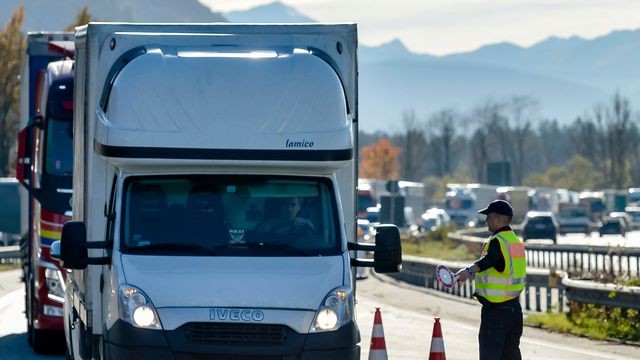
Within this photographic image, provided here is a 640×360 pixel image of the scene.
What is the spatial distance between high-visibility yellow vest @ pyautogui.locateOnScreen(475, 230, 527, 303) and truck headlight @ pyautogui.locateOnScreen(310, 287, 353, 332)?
5.36ft

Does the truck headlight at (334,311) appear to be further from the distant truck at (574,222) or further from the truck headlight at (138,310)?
the distant truck at (574,222)

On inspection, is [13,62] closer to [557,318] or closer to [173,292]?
[557,318]

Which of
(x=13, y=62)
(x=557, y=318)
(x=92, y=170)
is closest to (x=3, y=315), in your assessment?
(x=557, y=318)

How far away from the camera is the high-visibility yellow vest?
1191cm

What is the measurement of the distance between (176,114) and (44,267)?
6138 mm

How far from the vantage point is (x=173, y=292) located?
10586 mm

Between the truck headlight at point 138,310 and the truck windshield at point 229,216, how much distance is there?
20.3 inches

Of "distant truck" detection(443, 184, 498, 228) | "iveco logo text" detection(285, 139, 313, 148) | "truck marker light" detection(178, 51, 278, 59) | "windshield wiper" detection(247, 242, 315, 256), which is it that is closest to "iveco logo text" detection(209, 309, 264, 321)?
"windshield wiper" detection(247, 242, 315, 256)

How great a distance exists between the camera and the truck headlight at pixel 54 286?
16641 millimetres

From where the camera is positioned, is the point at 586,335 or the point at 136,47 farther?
the point at 586,335

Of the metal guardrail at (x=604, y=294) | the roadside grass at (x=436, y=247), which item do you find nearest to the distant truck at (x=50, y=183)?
the metal guardrail at (x=604, y=294)

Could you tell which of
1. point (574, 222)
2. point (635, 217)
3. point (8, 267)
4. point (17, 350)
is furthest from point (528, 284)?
point (635, 217)

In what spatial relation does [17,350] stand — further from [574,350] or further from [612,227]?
[612,227]

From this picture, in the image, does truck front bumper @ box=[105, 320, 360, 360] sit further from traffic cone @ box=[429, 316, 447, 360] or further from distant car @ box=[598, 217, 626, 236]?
distant car @ box=[598, 217, 626, 236]
